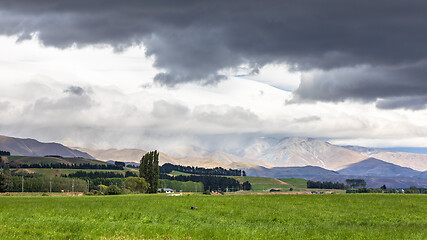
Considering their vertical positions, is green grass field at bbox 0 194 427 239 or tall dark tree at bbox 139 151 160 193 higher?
tall dark tree at bbox 139 151 160 193

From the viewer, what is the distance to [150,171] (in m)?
194

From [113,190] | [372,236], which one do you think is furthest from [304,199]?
[113,190]

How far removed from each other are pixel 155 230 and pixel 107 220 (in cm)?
1162

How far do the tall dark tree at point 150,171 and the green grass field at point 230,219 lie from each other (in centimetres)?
11462

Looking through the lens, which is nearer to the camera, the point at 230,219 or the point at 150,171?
the point at 230,219

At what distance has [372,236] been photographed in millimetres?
44094

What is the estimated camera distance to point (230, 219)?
61.8 meters

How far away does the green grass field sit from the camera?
44.5 m

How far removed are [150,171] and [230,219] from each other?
13567 centimetres

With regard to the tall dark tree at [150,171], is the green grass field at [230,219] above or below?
below

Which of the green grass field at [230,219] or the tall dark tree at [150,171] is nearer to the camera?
the green grass field at [230,219]

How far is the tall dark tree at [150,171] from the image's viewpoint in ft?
628

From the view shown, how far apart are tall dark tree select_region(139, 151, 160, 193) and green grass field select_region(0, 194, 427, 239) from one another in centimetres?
11462

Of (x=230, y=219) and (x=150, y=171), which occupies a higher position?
(x=150, y=171)
